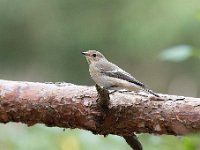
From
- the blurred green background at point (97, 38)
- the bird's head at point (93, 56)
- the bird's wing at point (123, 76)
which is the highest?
the blurred green background at point (97, 38)

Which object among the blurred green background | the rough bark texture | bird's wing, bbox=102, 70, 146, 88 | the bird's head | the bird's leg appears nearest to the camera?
the bird's leg

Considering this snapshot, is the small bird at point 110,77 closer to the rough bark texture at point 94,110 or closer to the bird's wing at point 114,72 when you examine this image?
the bird's wing at point 114,72

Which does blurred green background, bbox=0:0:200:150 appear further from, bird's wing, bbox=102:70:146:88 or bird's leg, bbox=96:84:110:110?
bird's leg, bbox=96:84:110:110

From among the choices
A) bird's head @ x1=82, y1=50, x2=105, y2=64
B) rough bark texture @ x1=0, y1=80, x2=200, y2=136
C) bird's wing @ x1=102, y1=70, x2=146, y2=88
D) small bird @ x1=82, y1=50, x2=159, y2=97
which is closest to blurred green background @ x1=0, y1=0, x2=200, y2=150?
bird's head @ x1=82, y1=50, x2=105, y2=64

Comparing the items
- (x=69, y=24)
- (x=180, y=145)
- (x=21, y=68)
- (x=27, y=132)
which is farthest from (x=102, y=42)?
(x=180, y=145)

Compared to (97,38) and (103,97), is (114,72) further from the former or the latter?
(97,38)

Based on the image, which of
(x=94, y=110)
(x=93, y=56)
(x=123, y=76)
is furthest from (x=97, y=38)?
(x=94, y=110)

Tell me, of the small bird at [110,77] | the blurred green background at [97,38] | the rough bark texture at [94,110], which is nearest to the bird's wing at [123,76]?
the small bird at [110,77]

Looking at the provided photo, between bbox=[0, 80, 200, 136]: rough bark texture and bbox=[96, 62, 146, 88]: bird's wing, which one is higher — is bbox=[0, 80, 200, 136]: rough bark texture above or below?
below
